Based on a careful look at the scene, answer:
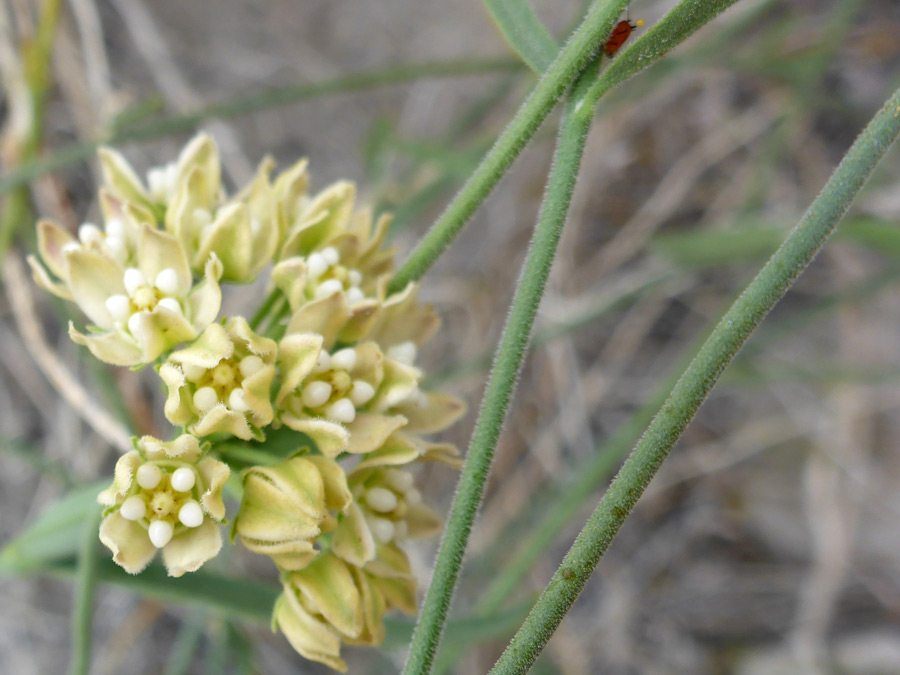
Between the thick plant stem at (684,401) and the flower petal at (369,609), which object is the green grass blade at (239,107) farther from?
the thick plant stem at (684,401)

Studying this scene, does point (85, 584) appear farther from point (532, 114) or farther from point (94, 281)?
point (532, 114)

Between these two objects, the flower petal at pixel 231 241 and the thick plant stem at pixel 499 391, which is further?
the flower petal at pixel 231 241

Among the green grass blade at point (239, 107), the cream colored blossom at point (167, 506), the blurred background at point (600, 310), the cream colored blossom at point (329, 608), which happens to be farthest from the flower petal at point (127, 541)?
the blurred background at point (600, 310)

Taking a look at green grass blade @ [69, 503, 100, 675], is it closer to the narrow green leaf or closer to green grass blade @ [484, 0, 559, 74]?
the narrow green leaf

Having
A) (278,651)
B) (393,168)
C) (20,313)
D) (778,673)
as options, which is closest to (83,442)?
(20,313)

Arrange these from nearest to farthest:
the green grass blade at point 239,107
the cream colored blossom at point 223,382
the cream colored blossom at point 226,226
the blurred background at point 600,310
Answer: the cream colored blossom at point 223,382 → the cream colored blossom at point 226,226 → the green grass blade at point 239,107 → the blurred background at point 600,310

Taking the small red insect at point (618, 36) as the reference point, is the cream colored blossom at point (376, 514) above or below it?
below

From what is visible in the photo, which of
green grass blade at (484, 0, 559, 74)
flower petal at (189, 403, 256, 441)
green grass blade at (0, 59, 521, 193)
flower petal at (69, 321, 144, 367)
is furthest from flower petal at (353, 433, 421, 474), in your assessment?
green grass blade at (0, 59, 521, 193)
